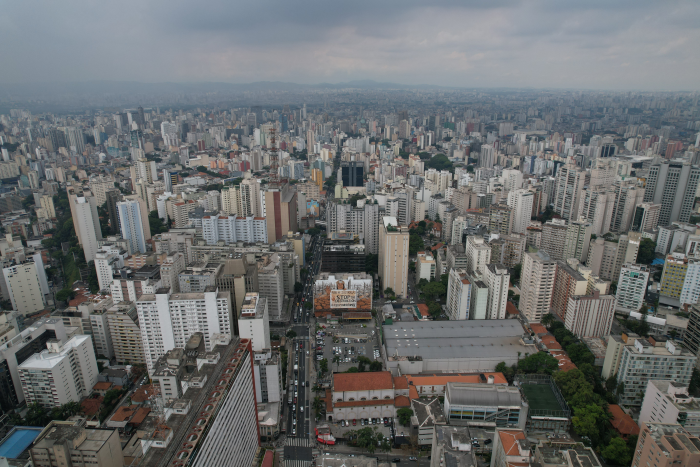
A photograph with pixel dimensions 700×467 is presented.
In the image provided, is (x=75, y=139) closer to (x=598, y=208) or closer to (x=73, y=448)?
(x=73, y=448)

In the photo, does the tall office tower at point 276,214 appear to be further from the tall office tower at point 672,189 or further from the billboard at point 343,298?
the tall office tower at point 672,189

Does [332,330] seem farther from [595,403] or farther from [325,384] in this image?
[595,403]

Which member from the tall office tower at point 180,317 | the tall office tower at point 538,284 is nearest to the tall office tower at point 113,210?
the tall office tower at point 180,317

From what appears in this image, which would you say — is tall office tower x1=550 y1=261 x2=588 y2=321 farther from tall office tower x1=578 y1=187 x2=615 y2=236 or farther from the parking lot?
tall office tower x1=578 y1=187 x2=615 y2=236

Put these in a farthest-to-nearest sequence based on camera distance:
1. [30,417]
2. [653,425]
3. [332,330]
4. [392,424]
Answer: [332,330], [392,424], [30,417], [653,425]

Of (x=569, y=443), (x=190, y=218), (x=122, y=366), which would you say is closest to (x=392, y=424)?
(x=569, y=443)

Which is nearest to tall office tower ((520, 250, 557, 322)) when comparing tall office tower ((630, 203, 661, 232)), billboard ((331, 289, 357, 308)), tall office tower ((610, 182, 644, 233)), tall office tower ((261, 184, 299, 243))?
billboard ((331, 289, 357, 308))
